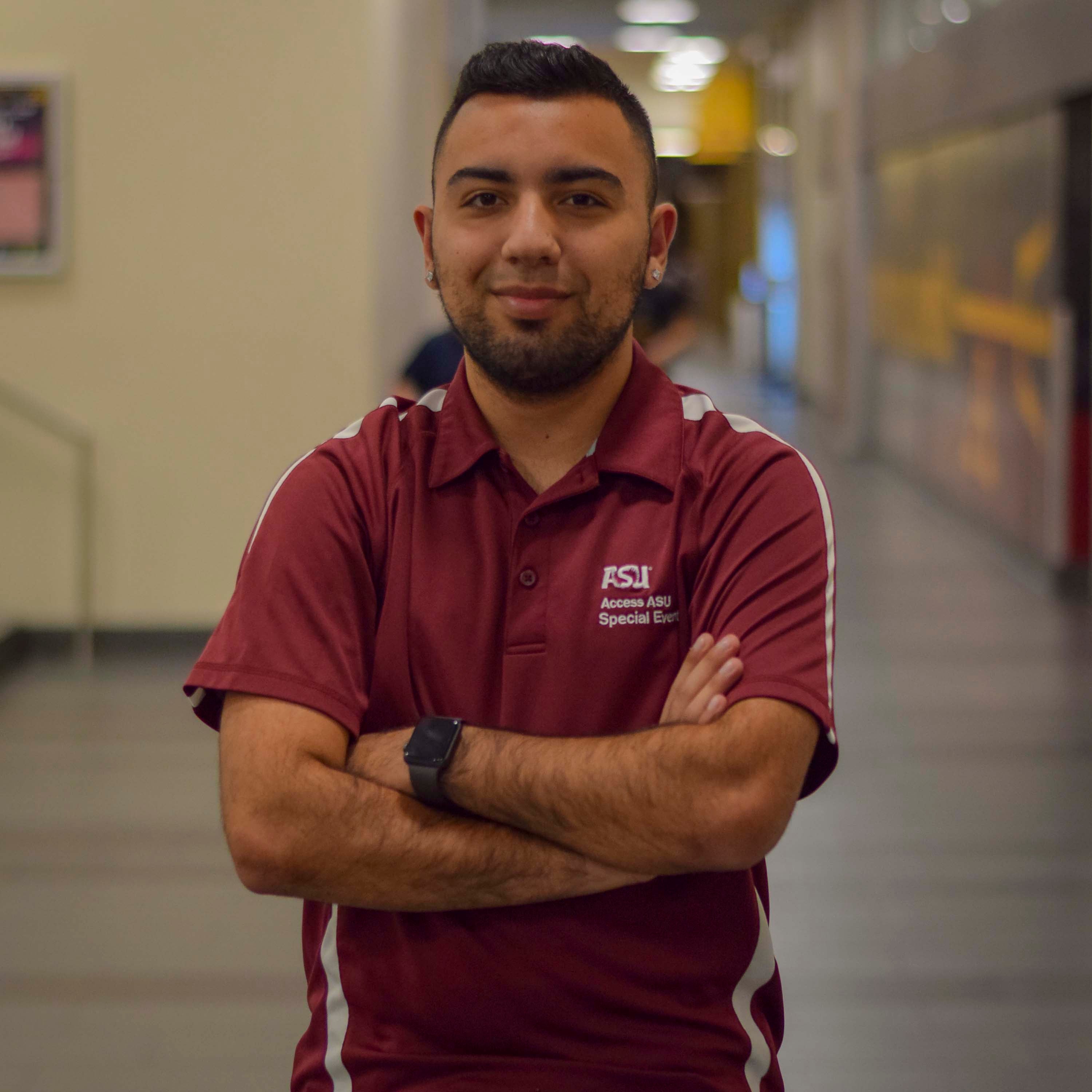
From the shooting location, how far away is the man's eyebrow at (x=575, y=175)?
5.63 feet

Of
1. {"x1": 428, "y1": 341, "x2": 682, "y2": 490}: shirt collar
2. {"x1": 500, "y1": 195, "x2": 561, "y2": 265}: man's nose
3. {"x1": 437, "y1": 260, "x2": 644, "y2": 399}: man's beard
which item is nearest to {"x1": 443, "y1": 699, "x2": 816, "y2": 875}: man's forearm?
{"x1": 428, "y1": 341, "x2": 682, "y2": 490}: shirt collar

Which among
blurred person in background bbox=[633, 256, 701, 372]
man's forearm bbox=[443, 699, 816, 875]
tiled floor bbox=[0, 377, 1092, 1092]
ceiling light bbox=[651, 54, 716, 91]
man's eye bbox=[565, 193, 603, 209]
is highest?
ceiling light bbox=[651, 54, 716, 91]

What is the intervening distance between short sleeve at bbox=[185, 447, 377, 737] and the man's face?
26 cm

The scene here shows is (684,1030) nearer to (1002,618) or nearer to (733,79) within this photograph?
(1002,618)

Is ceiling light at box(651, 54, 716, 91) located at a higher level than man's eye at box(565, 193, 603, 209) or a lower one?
higher

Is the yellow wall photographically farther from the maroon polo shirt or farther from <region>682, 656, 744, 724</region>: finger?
<region>682, 656, 744, 724</region>: finger

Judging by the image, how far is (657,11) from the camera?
17578mm

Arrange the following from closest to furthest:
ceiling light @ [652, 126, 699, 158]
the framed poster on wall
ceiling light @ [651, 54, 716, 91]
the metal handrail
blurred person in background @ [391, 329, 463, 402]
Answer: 1. blurred person in background @ [391, 329, 463, 402]
2. the framed poster on wall
3. the metal handrail
4. ceiling light @ [651, 54, 716, 91]
5. ceiling light @ [652, 126, 699, 158]

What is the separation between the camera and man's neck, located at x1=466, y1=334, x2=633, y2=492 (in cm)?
183

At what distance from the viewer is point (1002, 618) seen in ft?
24.0

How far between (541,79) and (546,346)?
0.29 metres

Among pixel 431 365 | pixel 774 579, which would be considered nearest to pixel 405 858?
pixel 774 579

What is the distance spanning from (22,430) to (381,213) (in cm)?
181

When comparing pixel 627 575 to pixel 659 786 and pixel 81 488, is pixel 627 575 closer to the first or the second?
pixel 659 786
